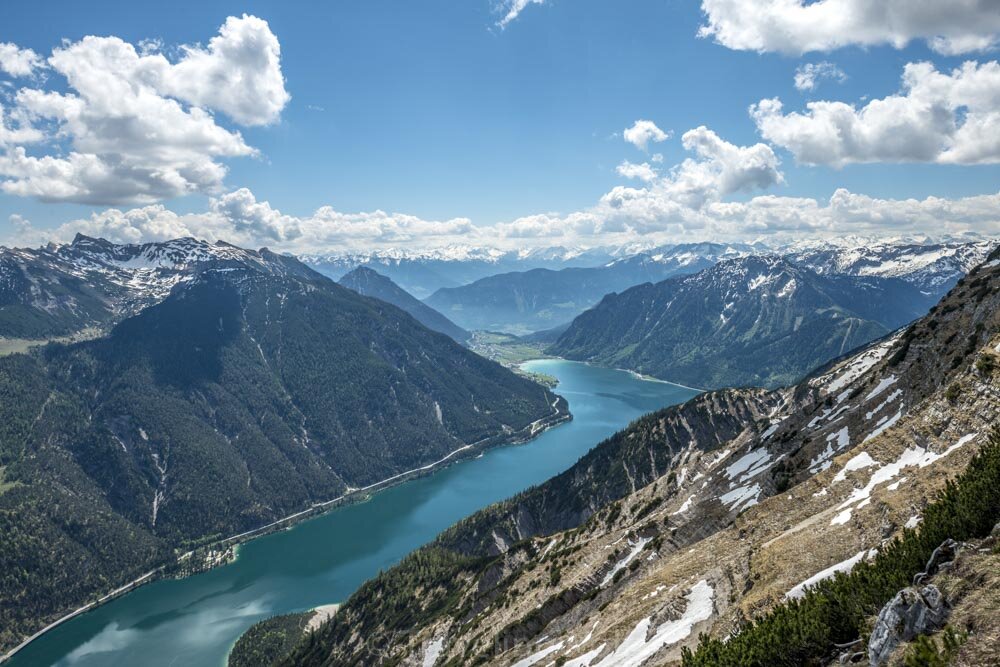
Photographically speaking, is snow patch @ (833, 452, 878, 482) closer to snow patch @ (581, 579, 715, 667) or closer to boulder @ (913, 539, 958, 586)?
snow patch @ (581, 579, 715, 667)

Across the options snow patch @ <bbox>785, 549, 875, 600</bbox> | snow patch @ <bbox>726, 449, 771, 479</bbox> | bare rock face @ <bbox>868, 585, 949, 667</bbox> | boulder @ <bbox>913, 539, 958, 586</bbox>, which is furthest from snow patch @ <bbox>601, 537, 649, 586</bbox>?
bare rock face @ <bbox>868, 585, 949, 667</bbox>

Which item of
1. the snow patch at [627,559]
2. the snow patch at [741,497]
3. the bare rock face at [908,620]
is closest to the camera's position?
the bare rock face at [908,620]

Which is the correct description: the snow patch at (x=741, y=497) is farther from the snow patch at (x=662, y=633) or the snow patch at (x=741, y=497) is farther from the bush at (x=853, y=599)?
the bush at (x=853, y=599)

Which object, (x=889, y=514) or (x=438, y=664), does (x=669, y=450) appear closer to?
(x=438, y=664)

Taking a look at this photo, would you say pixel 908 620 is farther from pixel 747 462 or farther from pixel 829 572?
pixel 747 462

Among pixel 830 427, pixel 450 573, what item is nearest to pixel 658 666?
pixel 830 427

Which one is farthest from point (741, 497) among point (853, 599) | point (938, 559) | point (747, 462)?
point (938, 559)

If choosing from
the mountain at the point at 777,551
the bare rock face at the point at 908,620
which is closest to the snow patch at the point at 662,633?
the mountain at the point at 777,551
